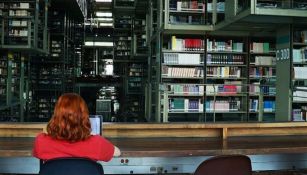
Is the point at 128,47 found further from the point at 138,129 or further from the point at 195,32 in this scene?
the point at 138,129

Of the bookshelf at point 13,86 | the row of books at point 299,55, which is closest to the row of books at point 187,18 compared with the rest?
Answer: the row of books at point 299,55

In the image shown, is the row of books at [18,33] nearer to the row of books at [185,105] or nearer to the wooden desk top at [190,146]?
the row of books at [185,105]

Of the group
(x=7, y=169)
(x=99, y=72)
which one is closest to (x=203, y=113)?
(x=7, y=169)

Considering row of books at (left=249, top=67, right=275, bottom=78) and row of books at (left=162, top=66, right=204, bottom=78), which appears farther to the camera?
row of books at (left=249, top=67, right=275, bottom=78)

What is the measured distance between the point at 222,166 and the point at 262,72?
25.0 feet

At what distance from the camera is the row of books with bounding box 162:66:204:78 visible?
29.2ft

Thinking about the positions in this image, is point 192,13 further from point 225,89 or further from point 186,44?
point 225,89

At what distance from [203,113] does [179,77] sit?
98cm

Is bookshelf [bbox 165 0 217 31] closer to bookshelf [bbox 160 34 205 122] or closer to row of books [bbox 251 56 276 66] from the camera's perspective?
bookshelf [bbox 160 34 205 122]

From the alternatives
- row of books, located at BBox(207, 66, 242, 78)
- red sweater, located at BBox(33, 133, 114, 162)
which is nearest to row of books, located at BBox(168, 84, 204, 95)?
row of books, located at BBox(207, 66, 242, 78)

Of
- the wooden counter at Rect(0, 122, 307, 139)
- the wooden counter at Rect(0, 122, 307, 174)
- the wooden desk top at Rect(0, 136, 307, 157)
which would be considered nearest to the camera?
the wooden desk top at Rect(0, 136, 307, 157)

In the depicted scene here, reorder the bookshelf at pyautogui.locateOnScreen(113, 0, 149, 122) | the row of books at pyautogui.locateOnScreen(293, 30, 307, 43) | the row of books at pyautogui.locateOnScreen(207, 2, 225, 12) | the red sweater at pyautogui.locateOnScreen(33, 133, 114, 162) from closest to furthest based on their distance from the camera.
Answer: the red sweater at pyautogui.locateOnScreen(33, 133, 114, 162) → the row of books at pyautogui.locateOnScreen(293, 30, 307, 43) → the row of books at pyautogui.locateOnScreen(207, 2, 225, 12) → the bookshelf at pyautogui.locateOnScreen(113, 0, 149, 122)

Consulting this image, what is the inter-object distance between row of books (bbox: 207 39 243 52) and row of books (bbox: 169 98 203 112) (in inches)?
49.5

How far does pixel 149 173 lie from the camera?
2.94m
